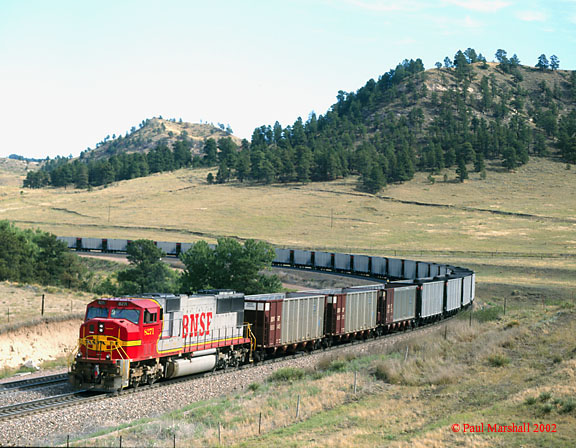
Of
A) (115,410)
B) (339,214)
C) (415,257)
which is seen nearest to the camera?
(115,410)

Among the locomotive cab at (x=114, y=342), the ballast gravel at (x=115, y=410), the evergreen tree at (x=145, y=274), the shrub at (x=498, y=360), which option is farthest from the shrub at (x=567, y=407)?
the evergreen tree at (x=145, y=274)

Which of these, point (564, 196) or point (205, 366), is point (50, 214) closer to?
point (564, 196)

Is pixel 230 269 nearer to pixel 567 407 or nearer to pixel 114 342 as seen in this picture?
pixel 114 342

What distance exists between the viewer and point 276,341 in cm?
3219

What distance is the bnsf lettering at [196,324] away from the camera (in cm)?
2652

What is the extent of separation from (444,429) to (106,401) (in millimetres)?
11843

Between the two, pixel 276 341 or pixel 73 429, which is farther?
pixel 276 341

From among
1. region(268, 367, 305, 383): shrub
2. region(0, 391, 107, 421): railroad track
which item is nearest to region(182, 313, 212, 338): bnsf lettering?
region(268, 367, 305, 383): shrub

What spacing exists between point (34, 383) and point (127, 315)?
529 centimetres

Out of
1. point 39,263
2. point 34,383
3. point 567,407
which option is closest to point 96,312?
point 34,383

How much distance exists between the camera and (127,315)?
950 inches

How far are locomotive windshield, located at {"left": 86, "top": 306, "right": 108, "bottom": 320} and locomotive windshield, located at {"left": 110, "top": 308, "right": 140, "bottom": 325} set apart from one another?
43cm

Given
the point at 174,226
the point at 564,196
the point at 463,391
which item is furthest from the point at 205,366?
the point at 564,196

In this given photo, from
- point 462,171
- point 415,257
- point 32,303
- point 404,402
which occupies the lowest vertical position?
point 415,257
